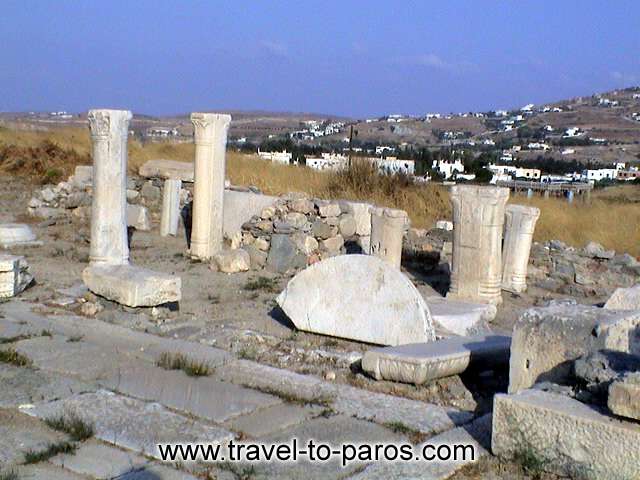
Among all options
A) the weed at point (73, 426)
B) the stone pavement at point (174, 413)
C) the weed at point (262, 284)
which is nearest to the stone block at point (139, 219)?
the weed at point (262, 284)

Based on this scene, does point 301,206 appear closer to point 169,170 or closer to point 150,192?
point 169,170

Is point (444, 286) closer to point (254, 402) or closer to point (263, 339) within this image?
point (263, 339)

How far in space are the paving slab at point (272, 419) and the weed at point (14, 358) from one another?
1941mm

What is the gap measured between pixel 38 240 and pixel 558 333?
989cm

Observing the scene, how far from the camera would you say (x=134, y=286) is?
7887 mm

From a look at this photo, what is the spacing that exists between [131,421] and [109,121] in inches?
229

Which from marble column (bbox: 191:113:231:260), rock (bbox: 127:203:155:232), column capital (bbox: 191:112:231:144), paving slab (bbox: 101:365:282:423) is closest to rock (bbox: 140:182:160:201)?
rock (bbox: 127:203:155:232)

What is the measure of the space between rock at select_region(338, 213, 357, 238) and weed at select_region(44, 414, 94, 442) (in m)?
8.03

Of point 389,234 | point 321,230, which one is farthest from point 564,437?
point 321,230

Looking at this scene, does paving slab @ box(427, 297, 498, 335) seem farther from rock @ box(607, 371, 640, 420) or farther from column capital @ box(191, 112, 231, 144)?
column capital @ box(191, 112, 231, 144)

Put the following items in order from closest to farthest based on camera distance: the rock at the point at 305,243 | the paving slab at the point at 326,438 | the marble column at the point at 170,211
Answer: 1. the paving slab at the point at 326,438
2. the rock at the point at 305,243
3. the marble column at the point at 170,211

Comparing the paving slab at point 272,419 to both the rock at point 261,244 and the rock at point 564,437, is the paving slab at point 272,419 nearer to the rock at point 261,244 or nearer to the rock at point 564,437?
the rock at point 564,437

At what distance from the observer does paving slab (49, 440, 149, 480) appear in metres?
3.99

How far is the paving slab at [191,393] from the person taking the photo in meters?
4.98
